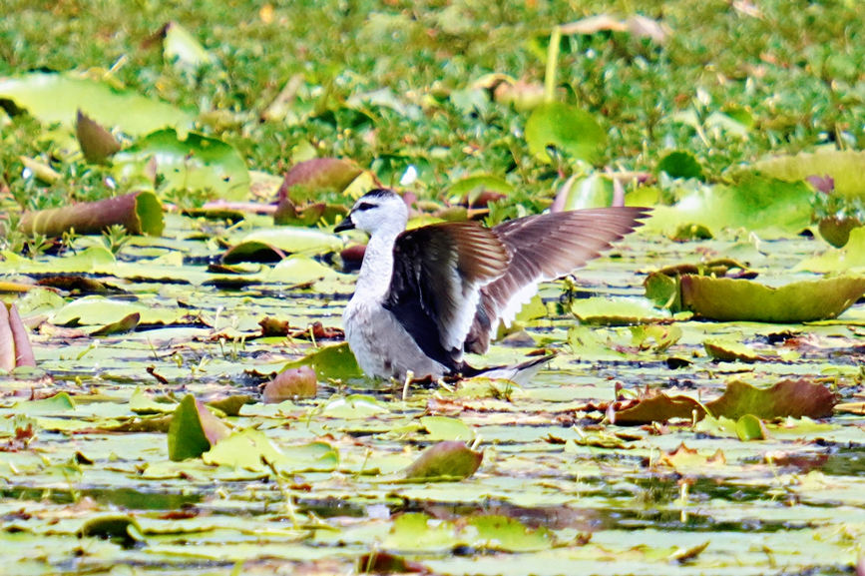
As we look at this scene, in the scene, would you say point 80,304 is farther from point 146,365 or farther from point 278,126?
point 278,126

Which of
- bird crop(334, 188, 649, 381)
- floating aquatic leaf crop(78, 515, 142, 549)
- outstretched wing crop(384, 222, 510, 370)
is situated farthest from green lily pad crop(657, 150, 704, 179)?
floating aquatic leaf crop(78, 515, 142, 549)

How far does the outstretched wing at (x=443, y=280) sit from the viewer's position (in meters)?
4.03

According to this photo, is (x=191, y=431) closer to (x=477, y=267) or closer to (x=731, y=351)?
(x=477, y=267)

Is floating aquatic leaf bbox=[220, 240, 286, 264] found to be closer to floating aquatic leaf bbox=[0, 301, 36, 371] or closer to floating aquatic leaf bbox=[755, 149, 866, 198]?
floating aquatic leaf bbox=[0, 301, 36, 371]

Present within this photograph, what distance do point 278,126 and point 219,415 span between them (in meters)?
3.74

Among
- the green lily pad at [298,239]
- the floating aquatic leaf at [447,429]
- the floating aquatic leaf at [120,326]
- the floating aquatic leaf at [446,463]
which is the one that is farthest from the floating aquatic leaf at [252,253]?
the floating aquatic leaf at [446,463]

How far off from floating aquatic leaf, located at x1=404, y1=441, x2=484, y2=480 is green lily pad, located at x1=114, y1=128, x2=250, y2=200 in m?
3.53

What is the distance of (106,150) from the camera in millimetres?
6496

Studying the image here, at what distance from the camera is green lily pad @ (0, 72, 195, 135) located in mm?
6980

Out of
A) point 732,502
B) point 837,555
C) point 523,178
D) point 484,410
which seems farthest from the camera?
point 523,178

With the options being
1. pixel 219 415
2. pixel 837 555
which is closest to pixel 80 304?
pixel 219 415

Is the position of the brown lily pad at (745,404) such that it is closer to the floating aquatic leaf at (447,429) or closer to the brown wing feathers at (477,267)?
the floating aquatic leaf at (447,429)

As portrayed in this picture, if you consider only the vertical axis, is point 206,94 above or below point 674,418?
above

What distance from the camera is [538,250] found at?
14.8ft
